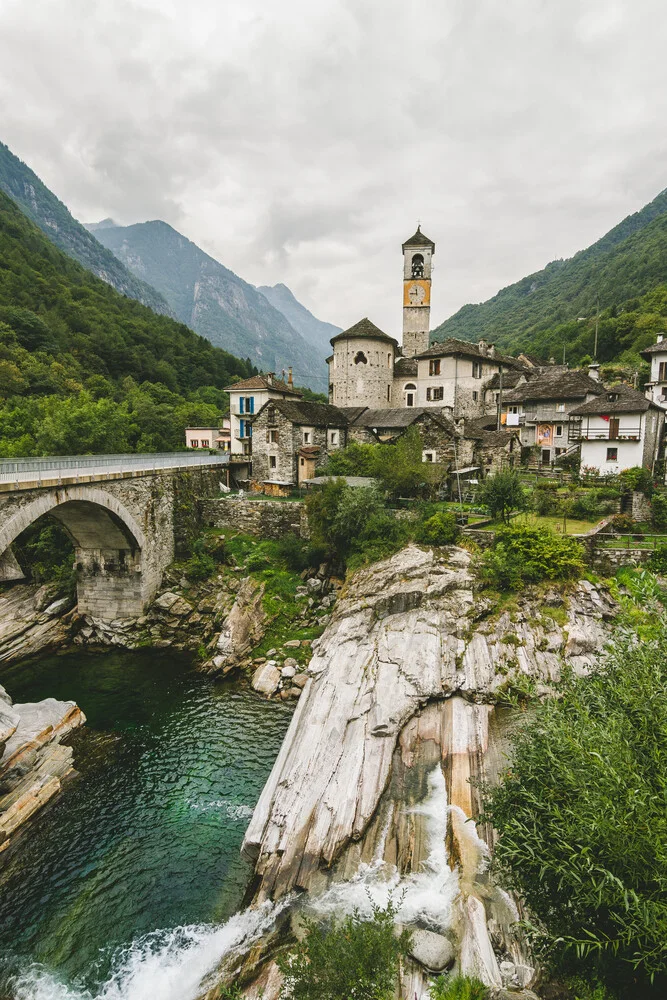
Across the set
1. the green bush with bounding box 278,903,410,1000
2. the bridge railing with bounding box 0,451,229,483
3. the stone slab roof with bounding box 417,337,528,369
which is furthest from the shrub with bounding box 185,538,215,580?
the stone slab roof with bounding box 417,337,528,369

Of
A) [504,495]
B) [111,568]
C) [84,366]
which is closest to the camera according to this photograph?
[504,495]

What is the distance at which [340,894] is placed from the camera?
10.6 metres

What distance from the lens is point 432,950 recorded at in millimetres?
8961

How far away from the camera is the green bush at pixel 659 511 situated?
2414cm

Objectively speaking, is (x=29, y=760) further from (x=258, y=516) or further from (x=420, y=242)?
(x=420, y=242)

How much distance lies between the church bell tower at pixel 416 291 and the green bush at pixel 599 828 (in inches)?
1792

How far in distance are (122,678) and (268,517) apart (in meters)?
13.1

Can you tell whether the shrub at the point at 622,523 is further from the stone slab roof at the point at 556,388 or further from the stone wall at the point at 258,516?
the stone wall at the point at 258,516

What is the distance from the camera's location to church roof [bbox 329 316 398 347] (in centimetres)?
4500

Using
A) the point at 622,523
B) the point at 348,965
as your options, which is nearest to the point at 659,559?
the point at 622,523

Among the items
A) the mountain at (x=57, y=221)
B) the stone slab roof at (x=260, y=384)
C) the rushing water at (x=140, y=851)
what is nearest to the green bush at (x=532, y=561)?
the rushing water at (x=140, y=851)

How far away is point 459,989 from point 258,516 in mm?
26357

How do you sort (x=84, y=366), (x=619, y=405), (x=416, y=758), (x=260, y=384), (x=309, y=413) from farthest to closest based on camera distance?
(x=84, y=366) → (x=260, y=384) → (x=309, y=413) → (x=619, y=405) → (x=416, y=758)

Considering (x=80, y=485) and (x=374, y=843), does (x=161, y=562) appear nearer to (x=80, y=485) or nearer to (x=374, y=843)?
(x=80, y=485)
